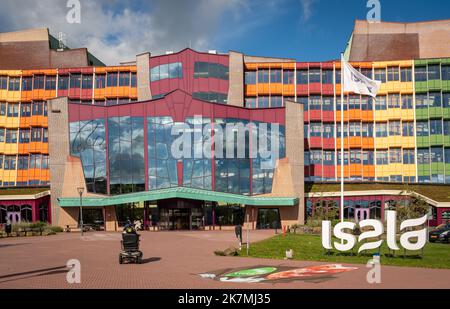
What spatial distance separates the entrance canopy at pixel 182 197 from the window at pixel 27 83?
26.5 m

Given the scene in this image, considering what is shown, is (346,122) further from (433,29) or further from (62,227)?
(62,227)

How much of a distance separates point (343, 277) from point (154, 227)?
3400 cm

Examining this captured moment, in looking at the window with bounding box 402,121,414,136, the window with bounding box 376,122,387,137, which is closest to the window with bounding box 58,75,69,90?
the window with bounding box 376,122,387,137

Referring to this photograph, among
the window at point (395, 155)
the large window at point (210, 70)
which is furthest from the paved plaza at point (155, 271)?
the window at point (395, 155)

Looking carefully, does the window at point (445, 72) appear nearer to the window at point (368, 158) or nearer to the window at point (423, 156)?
the window at point (423, 156)

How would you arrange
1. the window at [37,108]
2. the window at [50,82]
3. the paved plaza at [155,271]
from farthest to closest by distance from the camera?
the window at [50,82] < the window at [37,108] < the paved plaza at [155,271]

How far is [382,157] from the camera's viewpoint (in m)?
64.9

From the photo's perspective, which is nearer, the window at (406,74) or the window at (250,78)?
the window at (406,74)

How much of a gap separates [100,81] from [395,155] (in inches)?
1812

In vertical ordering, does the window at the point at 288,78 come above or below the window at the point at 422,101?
above

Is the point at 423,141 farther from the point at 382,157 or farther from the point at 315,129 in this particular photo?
the point at 315,129

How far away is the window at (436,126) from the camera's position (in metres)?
63.7

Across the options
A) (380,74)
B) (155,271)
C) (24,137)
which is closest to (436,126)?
(380,74)

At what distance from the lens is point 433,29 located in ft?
225
